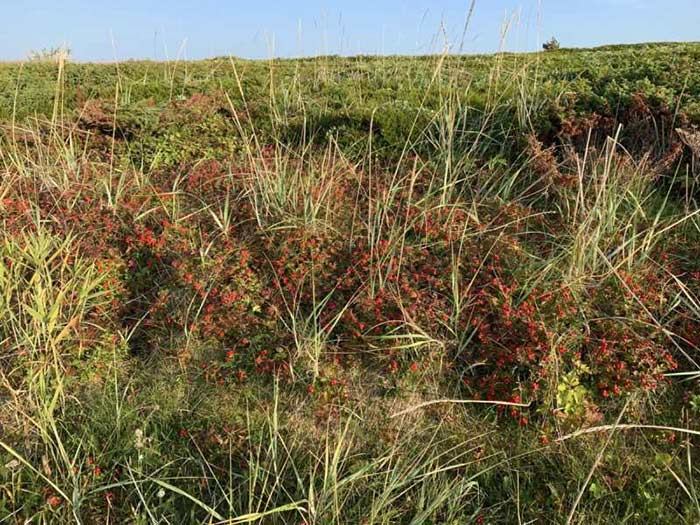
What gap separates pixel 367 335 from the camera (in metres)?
3.19

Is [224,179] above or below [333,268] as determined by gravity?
above

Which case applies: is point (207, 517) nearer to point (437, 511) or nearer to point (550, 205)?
point (437, 511)

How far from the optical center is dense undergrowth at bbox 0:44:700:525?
2.37 meters

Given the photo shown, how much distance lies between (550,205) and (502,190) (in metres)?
0.37

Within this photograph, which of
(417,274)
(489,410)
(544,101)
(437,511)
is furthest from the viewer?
(544,101)

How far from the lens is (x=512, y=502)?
2.40m

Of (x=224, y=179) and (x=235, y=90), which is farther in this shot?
(x=235, y=90)

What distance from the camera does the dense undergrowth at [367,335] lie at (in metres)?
2.37

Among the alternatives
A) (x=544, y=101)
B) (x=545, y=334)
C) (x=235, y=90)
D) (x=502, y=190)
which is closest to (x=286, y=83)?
(x=235, y=90)

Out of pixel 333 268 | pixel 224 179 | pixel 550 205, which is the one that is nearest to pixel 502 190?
pixel 550 205

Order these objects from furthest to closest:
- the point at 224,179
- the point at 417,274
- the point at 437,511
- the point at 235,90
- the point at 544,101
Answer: the point at 235,90 < the point at 544,101 < the point at 224,179 < the point at 417,274 < the point at 437,511

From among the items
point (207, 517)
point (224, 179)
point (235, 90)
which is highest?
point (235, 90)

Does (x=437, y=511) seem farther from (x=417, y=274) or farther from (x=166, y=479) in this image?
(x=417, y=274)

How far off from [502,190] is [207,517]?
3.06 metres
